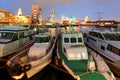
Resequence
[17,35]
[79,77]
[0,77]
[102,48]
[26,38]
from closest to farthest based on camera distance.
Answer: [79,77] → [0,77] → [102,48] → [17,35] → [26,38]

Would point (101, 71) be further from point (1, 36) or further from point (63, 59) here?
point (1, 36)

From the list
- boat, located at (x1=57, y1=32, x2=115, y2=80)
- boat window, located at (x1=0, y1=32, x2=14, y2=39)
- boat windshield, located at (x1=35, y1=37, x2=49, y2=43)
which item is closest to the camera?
boat, located at (x1=57, y1=32, x2=115, y2=80)

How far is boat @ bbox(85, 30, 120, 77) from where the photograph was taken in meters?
19.5

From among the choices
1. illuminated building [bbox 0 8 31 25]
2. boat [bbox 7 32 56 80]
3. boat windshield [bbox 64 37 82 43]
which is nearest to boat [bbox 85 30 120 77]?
boat windshield [bbox 64 37 82 43]

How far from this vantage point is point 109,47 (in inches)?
830

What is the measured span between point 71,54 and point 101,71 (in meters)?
3.04

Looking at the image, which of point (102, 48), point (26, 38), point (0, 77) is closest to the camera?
point (0, 77)

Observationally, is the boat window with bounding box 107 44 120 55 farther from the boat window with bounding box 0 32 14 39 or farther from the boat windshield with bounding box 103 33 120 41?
the boat window with bounding box 0 32 14 39

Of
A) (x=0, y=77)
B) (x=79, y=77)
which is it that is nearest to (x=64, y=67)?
(x=79, y=77)

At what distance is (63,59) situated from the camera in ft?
60.1

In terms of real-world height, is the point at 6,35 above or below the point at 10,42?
above

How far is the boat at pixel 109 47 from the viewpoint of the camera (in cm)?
1947

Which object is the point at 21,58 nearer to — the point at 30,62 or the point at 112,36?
the point at 30,62

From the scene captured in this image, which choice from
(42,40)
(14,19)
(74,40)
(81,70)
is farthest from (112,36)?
(14,19)
